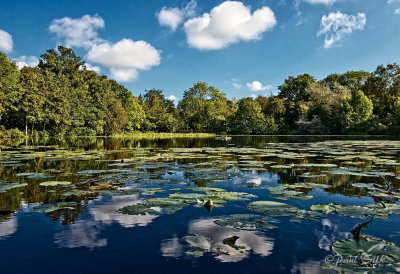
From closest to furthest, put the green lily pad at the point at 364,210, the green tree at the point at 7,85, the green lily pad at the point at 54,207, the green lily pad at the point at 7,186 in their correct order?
the green lily pad at the point at 364,210, the green lily pad at the point at 54,207, the green lily pad at the point at 7,186, the green tree at the point at 7,85

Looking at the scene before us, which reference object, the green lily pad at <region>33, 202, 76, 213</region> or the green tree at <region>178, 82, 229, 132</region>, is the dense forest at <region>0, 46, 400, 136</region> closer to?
the green tree at <region>178, 82, 229, 132</region>

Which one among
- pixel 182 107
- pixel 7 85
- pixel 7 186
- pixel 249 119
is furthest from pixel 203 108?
pixel 7 186

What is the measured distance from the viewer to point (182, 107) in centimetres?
6378

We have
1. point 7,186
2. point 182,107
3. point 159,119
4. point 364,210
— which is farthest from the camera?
point 182,107

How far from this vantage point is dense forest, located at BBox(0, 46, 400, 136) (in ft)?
111

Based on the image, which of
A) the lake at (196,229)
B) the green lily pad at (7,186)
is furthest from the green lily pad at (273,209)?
the green lily pad at (7,186)

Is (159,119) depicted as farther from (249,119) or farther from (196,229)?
(196,229)

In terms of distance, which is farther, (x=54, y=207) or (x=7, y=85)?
(x=7, y=85)

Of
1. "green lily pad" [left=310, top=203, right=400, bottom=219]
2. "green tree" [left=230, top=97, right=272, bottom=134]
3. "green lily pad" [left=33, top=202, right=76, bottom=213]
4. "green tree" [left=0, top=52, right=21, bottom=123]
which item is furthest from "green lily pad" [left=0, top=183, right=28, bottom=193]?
"green tree" [left=230, top=97, right=272, bottom=134]

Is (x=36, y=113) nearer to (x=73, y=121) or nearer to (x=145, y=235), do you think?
(x=73, y=121)

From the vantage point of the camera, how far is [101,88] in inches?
1758

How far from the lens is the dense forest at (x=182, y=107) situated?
111 feet

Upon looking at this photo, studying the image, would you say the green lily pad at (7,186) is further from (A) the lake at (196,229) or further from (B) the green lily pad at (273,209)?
(B) the green lily pad at (273,209)

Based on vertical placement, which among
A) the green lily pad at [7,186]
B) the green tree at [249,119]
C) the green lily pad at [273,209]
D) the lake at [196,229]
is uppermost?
the green tree at [249,119]
